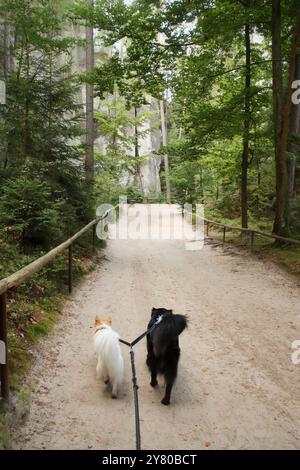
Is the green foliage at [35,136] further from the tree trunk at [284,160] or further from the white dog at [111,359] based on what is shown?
the tree trunk at [284,160]

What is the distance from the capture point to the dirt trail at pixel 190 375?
369 centimetres

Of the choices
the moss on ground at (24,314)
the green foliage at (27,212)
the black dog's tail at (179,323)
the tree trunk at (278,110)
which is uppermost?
the tree trunk at (278,110)

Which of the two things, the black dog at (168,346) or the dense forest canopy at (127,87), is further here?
the dense forest canopy at (127,87)

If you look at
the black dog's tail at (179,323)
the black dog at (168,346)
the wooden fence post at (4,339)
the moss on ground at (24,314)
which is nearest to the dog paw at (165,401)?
the black dog at (168,346)

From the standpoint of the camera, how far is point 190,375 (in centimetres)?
494

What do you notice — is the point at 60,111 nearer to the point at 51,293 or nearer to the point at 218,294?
the point at 51,293

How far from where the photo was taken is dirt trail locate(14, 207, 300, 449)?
3693mm

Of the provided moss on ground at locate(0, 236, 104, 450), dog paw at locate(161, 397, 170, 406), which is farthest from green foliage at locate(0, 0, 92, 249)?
dog paw at locate(161, 397, 170, 406)

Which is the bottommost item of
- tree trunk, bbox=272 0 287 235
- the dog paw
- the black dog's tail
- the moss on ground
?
the dog paw

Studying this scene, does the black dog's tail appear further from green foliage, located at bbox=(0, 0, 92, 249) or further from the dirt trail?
green foliage, located at bbox=(0, 0, 92, 249)

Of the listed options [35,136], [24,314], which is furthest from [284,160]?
[24,314]

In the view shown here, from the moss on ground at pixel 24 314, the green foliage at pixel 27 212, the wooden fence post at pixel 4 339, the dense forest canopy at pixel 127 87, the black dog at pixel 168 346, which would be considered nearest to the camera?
the wooden fence post at pixel 4 339

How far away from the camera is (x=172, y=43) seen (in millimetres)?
12531

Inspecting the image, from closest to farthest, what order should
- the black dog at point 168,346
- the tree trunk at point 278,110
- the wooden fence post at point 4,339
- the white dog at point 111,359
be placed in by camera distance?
the wooden fence post at point 4,339, the black dog at point 168,346, the white dog at point 111,359, the tree trunk at point 278,110
